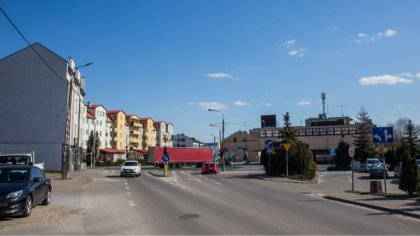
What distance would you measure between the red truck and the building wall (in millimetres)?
21441

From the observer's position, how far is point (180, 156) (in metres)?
74.3

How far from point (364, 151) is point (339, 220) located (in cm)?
5771

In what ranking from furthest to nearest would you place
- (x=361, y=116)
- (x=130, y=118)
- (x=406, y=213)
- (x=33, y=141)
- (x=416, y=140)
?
1. (x=130, y=118)
2. (x=361, y=116)
3. (x=416, y=140)
4. (x=33, y=141)
5. (x=406, y=213)

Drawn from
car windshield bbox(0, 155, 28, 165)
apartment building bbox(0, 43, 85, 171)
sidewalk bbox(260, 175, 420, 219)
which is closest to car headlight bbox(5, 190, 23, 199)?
sidewalk bbox(260, 175, 420, 219)

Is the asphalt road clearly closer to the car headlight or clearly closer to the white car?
the car headlight

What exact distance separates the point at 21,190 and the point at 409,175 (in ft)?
46.3

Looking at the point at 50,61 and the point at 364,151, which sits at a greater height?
the point at 50,61

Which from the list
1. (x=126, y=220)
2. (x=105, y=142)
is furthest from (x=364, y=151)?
(x=105, y=142)

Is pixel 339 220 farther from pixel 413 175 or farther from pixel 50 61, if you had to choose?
pixel 50 61

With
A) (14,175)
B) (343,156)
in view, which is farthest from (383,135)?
(343,156)

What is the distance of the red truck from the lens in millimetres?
72375

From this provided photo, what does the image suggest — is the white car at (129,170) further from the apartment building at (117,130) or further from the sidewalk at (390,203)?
the apartment building at (117,130)

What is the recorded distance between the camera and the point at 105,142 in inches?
4518

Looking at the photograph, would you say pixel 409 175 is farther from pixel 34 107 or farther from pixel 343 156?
pixel 34 107
